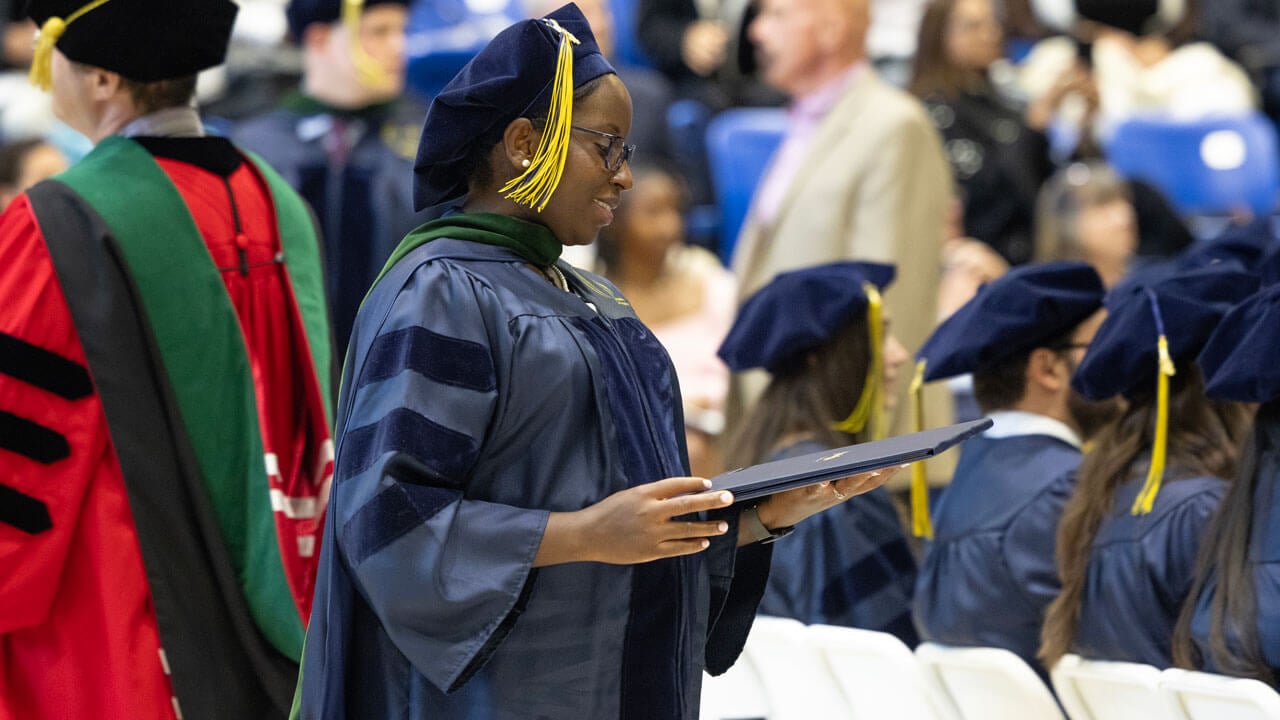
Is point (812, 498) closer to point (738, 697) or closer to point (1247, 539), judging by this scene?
point (1247, 539)

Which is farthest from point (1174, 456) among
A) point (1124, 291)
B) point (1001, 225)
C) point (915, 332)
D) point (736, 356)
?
point (1001, 225)

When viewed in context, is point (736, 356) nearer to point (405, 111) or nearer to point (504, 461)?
point (504, 461)

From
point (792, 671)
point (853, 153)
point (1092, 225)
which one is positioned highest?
point (853, 153)

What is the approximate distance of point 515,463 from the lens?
225 cm

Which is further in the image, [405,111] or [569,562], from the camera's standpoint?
[405,111]

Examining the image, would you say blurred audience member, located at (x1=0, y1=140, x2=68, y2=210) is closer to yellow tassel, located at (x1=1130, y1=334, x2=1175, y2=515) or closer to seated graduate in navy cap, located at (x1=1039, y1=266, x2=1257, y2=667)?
seated graduate in navy cap, located at (x1=1039, y1=266, x2=1257, y2=667)

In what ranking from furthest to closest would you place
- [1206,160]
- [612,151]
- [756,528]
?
[1206,160], [756,528], [612,151]

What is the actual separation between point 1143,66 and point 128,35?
7098mm

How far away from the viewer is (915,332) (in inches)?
206

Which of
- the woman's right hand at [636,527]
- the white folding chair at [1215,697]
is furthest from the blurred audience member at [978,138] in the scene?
the woman's right hand at [636,527]

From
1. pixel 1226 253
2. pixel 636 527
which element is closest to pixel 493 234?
pixel 636 527

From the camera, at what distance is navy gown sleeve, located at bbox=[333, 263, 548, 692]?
214cm

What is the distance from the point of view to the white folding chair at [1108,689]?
10.0 feet

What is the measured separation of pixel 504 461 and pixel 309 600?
3.23 feet
